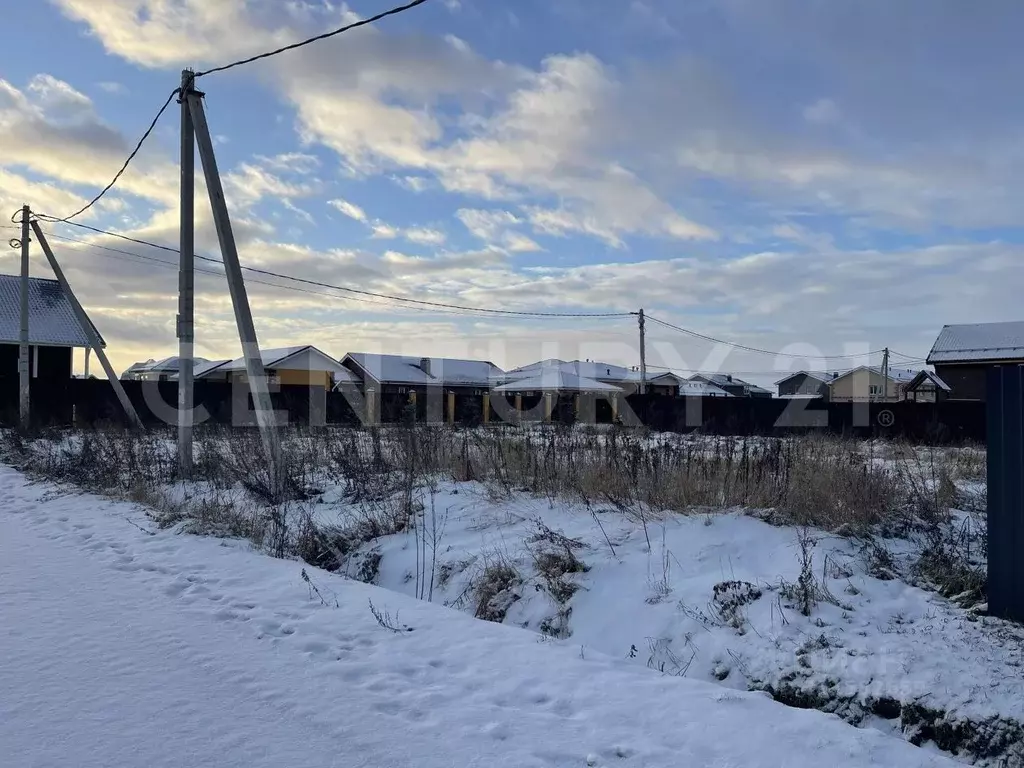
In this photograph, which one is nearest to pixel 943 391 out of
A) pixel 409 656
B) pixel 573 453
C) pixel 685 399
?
pixel 685 399

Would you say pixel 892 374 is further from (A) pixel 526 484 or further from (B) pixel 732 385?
(A) pixel 526 484

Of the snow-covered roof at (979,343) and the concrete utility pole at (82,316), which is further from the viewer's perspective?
the snow-covered roof at (979,343)

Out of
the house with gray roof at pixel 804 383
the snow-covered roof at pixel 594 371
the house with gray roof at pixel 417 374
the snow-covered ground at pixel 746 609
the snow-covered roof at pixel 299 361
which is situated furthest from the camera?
the house with gray roof at pixel 804 383

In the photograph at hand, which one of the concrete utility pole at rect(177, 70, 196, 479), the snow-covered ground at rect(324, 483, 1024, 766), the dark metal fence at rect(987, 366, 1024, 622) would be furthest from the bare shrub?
the concrete utility pole at rect(177, 70, 196, 479)

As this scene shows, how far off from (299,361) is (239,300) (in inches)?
1279

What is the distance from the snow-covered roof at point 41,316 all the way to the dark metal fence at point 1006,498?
30.9 meters

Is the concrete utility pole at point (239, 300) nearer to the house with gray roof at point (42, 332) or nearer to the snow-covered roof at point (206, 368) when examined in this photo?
the house with gray roof at point (42, 332)

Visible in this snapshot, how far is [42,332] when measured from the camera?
28.6m

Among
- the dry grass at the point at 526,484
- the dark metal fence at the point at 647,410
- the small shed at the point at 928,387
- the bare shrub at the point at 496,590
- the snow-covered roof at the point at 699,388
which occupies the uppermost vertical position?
the snow-covered roof at the point at 699,388

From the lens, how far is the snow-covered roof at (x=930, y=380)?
3045 cm

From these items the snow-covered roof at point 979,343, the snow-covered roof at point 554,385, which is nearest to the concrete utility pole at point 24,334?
the snow-covered roof at point 554,385

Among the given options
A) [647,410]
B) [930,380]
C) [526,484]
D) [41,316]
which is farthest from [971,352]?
[41,316]

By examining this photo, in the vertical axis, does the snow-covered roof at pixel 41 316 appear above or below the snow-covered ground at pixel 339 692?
above

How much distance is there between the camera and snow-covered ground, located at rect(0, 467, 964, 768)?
2.62 m
